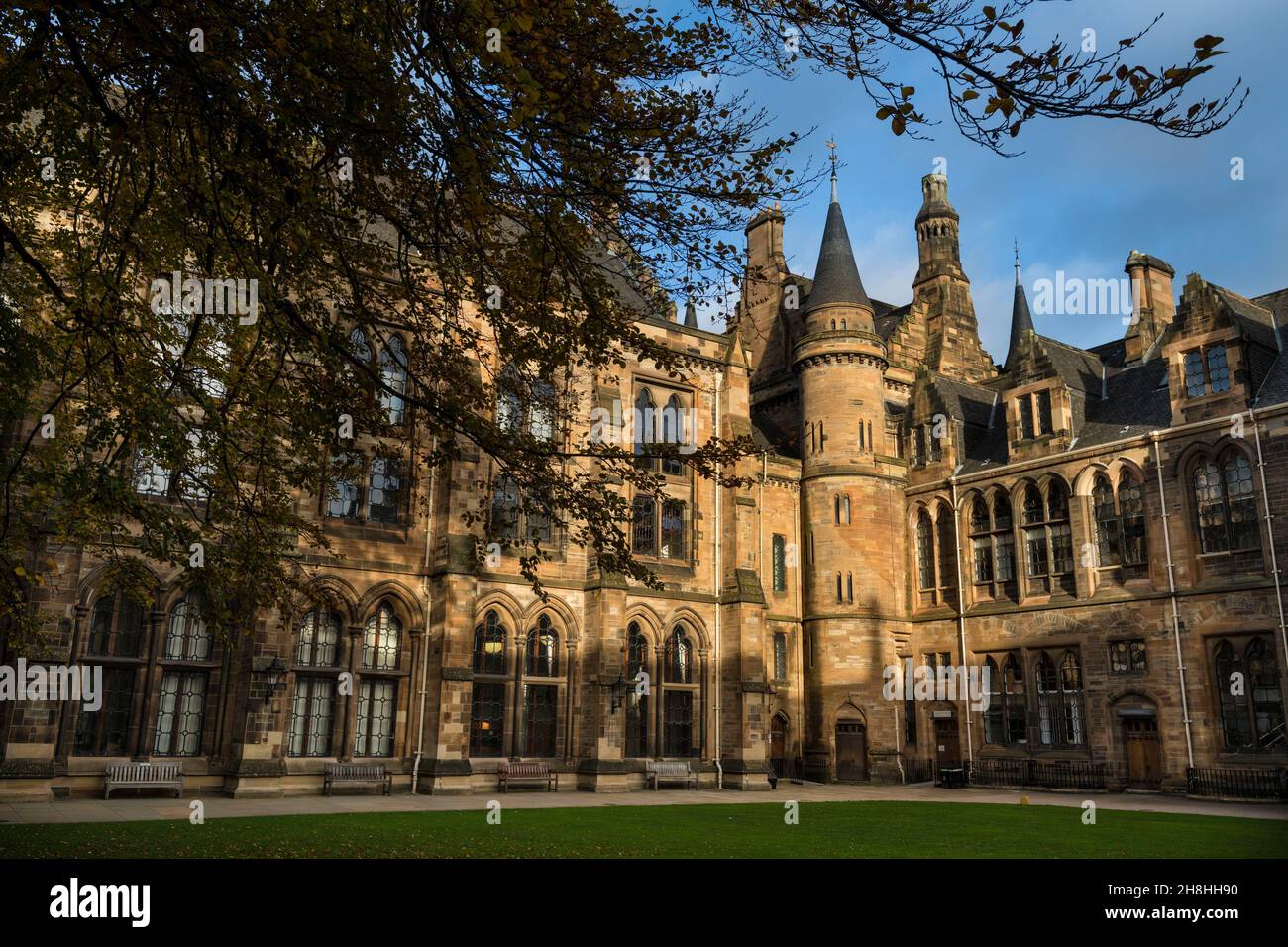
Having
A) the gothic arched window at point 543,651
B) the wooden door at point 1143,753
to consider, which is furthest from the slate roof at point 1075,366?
the gothic arched window at point 543,651

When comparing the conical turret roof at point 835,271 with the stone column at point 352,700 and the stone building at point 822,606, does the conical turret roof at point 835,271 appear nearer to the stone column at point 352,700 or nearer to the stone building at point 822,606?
the stone building at point 822,606

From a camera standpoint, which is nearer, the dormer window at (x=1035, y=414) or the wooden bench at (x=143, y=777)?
the wooden bench at (x=143, y=777)

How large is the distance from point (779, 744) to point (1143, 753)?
11.0 meters

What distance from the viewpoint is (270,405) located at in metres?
10.3

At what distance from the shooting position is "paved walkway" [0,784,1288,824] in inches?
661

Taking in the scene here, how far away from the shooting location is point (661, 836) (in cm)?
1377

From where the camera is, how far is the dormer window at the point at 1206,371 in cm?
2758

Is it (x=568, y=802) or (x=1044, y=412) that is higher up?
(x=1044, y=412)

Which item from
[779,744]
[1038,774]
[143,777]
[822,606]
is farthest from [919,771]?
[143,777]

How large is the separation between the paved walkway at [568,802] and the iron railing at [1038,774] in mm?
686

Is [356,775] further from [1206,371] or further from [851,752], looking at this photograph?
[1206,371]

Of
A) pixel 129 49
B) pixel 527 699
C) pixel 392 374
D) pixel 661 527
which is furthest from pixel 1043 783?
pixel 129 49

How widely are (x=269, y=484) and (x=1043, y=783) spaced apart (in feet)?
83.4

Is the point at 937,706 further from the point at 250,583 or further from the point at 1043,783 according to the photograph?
the point at 250,583
